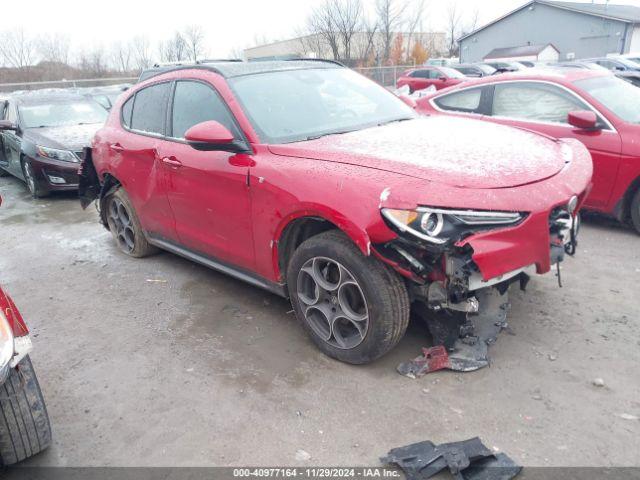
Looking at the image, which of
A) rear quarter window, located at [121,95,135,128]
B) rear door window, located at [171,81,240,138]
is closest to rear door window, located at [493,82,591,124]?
rear door window, located at [171,81,240,138]

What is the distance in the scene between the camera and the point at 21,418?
247 cm

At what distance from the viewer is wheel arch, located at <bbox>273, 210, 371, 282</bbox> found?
2960 millimetres

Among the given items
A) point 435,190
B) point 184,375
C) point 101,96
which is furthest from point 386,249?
point 101,96

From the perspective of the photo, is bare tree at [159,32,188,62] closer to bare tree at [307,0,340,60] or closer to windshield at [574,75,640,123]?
bare tree at [307,0,340,60]

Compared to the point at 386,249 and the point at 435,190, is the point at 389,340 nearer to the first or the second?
the point at 386,249

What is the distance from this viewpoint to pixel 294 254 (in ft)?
10.9

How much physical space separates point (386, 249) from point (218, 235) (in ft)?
5.18

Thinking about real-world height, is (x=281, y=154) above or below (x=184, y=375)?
above

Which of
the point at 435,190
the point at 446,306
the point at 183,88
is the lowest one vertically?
the point at 446,306

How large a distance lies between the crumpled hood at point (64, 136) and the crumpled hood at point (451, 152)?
6085 millimetres

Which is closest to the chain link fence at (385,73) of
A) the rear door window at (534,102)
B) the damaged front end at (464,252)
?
the rear door window at (534,102)

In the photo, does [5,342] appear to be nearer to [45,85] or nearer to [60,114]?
[60,114]

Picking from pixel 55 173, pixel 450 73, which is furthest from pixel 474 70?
pixel 55 173

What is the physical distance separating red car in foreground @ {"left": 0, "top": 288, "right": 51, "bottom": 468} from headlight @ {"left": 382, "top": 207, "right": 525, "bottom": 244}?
6.03 feet
